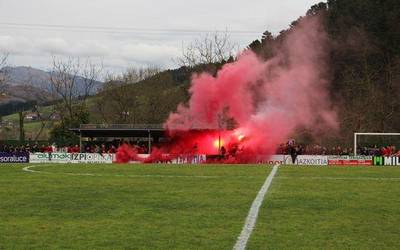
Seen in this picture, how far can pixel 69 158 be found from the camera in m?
52.7

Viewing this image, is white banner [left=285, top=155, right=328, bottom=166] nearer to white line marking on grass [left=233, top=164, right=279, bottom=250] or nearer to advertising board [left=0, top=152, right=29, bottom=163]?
advertising board [left=0, top=152, right=29, bottom=163]

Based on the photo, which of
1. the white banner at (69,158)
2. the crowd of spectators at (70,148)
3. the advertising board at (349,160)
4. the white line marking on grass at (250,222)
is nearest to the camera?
the white line marking on grass at (250,222)

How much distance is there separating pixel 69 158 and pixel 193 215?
38460mm

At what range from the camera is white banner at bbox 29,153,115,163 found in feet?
171

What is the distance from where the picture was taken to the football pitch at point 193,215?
11.9m

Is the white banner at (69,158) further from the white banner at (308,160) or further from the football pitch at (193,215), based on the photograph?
the football pitch at (193,215)

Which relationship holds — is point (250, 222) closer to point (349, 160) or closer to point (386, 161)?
point (386, 161)

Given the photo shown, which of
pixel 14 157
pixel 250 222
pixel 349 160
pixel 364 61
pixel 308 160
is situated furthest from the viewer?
pixel 364 61

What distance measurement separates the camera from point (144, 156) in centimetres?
5331

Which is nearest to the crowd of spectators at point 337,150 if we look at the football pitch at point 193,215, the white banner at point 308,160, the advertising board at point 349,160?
the white banner at point 308,160

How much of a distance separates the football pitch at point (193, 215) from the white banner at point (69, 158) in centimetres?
2514

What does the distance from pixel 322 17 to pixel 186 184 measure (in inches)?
2229

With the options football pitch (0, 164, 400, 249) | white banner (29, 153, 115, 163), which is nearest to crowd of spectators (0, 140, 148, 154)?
white banner (29, 153, 115, 163)

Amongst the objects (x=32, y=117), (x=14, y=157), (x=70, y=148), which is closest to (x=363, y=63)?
(x=70, y=148)
